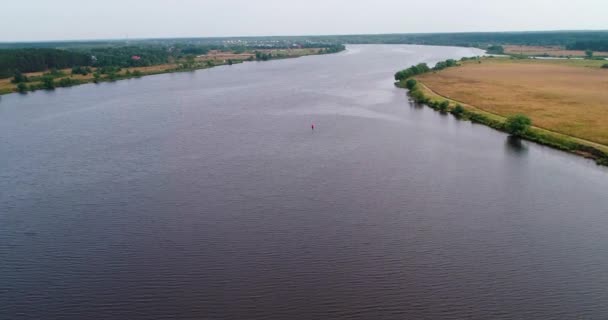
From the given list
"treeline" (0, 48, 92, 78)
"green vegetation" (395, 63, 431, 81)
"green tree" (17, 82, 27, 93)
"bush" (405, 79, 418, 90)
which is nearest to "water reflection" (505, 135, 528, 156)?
"bush" (405, 79, 418, 90)

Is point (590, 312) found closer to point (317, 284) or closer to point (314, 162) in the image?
point (317, 284)

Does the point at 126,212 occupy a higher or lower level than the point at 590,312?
higher

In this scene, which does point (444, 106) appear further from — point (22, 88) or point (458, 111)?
point (22, 88)

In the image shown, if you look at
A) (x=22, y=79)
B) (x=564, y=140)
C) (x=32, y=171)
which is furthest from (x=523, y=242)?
(x=22, y=79)

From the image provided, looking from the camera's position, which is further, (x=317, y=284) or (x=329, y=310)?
(x=317, y=284)

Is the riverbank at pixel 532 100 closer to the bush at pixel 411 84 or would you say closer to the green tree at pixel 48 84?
the bush at pixel 411 84

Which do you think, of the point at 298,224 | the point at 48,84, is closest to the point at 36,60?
the point at 48,84
